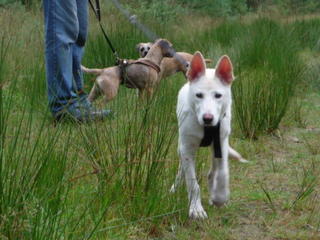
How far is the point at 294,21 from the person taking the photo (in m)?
11.7

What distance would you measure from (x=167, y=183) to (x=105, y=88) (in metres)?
3.06

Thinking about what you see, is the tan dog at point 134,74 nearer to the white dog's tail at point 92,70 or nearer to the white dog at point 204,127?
the white dog's tail at point 92,70

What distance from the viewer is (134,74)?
6.38 m

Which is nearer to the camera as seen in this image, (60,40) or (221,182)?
(221,182)

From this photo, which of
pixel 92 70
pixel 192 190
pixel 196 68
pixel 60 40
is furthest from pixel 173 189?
pixel 92 70

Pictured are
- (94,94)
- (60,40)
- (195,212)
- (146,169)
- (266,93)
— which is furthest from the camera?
(94,94)

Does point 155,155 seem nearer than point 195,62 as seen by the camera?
Yes

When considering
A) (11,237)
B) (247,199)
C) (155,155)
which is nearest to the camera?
(11,237)

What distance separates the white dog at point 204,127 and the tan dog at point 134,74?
7.86 feet

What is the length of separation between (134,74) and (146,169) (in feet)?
11.5

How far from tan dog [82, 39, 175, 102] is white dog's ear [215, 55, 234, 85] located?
7.96ft

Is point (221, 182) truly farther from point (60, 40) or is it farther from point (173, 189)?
point (60, 40)

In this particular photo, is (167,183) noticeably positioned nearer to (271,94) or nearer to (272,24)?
(271,94)

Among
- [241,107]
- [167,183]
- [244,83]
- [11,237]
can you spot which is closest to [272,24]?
[244,83]
